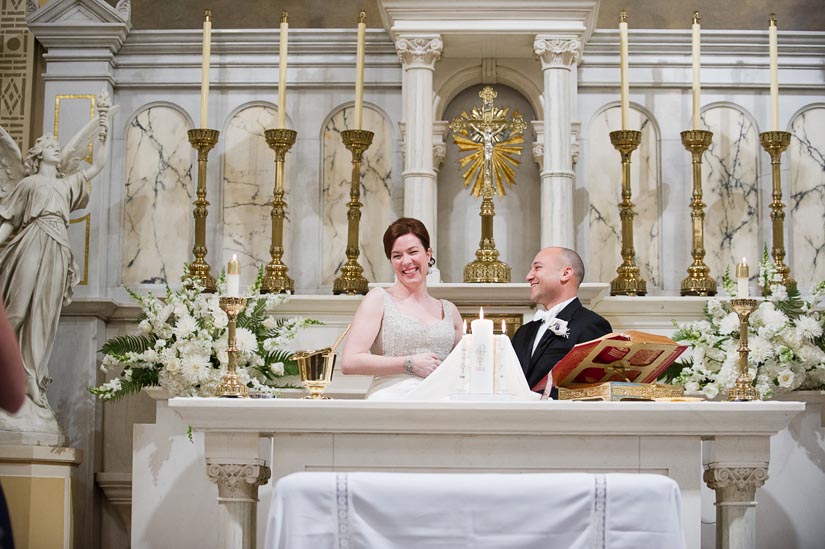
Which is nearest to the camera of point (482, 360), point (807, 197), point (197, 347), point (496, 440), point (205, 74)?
point (496, 440)

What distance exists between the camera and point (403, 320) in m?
5.22

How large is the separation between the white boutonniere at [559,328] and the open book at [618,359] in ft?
2.23

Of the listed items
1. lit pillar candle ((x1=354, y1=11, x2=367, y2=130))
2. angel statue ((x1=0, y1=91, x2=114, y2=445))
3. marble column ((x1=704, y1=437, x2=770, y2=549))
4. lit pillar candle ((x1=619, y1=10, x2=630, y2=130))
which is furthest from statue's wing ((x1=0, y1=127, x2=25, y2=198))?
marble column ((x1=704, y1=437, x2=770, y2=549))

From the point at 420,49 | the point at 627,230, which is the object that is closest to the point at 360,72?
the point at 420,49

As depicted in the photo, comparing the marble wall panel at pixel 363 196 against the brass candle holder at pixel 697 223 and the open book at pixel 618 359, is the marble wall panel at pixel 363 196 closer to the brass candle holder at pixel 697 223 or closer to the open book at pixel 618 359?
the brass candle holder at pixel 697 223

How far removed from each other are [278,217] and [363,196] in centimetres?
73

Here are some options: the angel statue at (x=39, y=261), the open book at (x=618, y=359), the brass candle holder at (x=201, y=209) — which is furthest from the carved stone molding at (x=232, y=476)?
the brass candle holder at (x=201, y=209)

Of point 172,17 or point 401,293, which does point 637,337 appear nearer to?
point 401,293

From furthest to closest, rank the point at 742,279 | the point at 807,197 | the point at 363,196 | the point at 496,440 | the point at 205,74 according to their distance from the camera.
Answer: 1. the point at 363,196
2. the point at 807,197
3. the point at 205,74
4. the point at 742,279
5. the point at 496,440

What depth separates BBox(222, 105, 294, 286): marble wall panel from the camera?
7.66m

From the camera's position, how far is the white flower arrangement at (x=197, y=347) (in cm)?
613

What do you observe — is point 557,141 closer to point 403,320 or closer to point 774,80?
point 774,80

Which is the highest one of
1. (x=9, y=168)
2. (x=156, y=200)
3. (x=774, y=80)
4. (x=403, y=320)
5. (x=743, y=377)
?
(x=774, y=80)

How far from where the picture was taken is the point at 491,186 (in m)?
7.14
